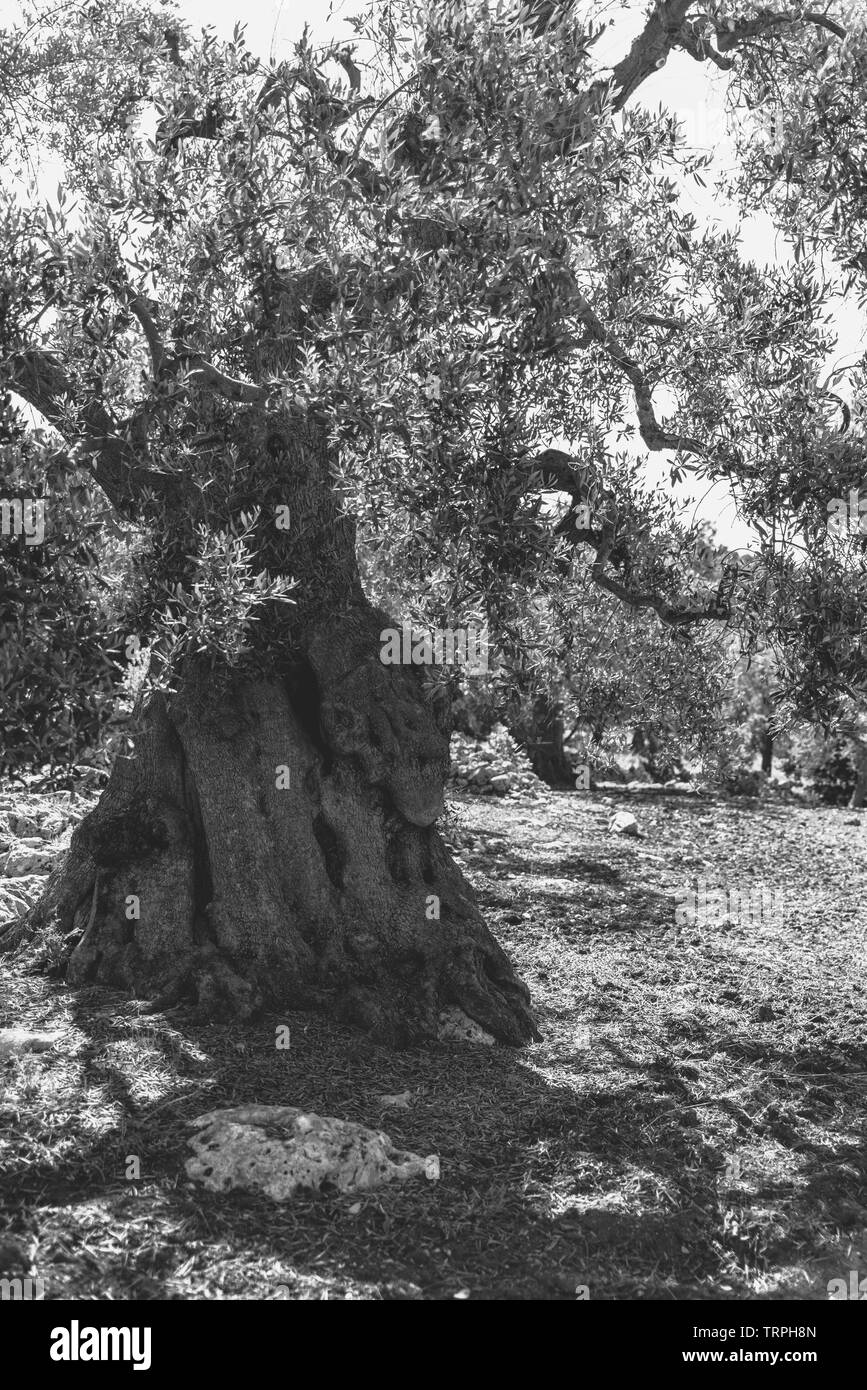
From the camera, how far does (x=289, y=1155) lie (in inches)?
296

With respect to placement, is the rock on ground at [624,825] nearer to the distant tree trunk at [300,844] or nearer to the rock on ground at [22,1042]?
the distant tree trunk at [300,844]

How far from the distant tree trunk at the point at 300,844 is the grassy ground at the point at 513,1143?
0.43 metres

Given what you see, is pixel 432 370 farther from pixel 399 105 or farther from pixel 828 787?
pixel 828 787

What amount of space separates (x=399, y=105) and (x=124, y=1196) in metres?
6.43

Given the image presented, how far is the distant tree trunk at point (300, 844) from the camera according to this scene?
9773 millimetres

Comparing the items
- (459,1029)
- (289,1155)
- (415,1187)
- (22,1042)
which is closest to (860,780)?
(459,1029)

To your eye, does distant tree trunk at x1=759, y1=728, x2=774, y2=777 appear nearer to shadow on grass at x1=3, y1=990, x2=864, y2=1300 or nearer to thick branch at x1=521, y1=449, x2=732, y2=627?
thick branch at x1=521, y1=449, x2=732, y2=627

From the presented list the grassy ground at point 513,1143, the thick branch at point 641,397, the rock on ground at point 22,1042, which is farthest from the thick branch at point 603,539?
the rock on ground at point 22,1042

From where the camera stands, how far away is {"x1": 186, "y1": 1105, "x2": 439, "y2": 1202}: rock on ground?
7402mm

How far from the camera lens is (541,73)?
7.42 meters

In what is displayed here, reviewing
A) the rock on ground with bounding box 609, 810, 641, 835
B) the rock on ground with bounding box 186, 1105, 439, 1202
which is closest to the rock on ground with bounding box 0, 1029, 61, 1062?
the rock on ground with bounding box 186, 1105, 439, 1202

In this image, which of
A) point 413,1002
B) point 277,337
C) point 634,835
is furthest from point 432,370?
point 634,835

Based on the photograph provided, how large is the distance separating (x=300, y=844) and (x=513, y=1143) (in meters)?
2.90

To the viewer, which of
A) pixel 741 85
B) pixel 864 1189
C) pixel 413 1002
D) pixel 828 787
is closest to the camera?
pixel 864 1189
